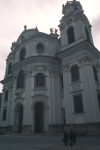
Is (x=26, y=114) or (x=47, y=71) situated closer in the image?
(x=26, y=114)

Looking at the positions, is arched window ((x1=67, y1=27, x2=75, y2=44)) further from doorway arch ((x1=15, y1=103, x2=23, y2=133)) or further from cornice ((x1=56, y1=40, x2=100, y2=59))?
doorway arch ((x1=15, y1=103, x2=23, y2=133))

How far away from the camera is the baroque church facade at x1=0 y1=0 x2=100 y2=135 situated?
18.2 m

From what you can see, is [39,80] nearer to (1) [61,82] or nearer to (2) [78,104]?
(1) [61,82]

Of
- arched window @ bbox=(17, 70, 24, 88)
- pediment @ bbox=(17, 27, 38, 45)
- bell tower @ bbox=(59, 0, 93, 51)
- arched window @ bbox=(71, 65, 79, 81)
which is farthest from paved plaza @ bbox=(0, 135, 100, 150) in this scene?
pediment @ bbox=(17, 27, 38, 45)

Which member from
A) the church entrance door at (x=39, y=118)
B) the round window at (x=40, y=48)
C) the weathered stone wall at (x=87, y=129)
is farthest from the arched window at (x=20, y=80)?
the weathered stone wall at (x=87, y=129)

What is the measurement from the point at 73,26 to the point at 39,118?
58.3 ft

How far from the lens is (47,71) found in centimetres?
2469

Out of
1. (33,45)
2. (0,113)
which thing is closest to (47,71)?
(33,45)

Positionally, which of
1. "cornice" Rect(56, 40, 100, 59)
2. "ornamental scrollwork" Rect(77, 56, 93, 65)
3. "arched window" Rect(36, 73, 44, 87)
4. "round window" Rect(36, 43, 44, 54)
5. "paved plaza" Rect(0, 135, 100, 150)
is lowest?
"paved plaza" Rect(0, 135, 100, 150)

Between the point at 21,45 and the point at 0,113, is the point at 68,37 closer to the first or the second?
the point at 21,45

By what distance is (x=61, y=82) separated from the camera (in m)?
24.6

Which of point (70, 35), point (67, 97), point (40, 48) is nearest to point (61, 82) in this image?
point (67, 97)

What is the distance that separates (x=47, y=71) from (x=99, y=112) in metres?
11.7

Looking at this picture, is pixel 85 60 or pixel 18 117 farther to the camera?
pixel 18 117
